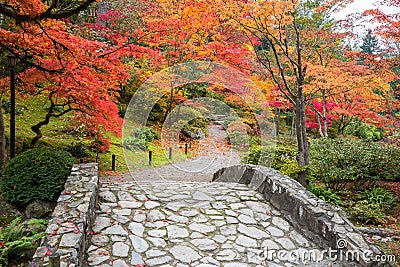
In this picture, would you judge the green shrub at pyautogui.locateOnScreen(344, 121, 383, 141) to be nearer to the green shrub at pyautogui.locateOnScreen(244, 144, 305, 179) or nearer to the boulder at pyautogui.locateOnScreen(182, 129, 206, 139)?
the boulder at pyautogui.locateOnScreen(182, 129, 206, 139)

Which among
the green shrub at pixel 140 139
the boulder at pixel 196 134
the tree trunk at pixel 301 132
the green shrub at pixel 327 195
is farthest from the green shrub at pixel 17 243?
the boulder at pixel 196 134

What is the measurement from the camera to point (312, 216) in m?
4.00

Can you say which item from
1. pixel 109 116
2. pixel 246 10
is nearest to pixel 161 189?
pixel 109 116

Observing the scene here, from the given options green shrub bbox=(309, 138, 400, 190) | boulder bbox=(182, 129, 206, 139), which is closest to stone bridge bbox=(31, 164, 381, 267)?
green shrub bbox=(309, 138, 400, 190)

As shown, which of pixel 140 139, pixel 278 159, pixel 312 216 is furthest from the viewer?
pixel 140 139

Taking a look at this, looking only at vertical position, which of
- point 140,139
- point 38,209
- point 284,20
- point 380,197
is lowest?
point 380,197

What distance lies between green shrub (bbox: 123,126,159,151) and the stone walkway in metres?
5.79

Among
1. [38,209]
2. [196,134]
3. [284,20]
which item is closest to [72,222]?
[38,209]

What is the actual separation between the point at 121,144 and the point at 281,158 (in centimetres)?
586

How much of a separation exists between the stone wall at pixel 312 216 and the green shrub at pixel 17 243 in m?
3.19

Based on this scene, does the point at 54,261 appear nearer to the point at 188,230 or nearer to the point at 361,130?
the point at 188,230

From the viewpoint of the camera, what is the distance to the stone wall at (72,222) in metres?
2.86

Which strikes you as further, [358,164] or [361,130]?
[361,130]

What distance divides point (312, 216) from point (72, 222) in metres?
2.88
